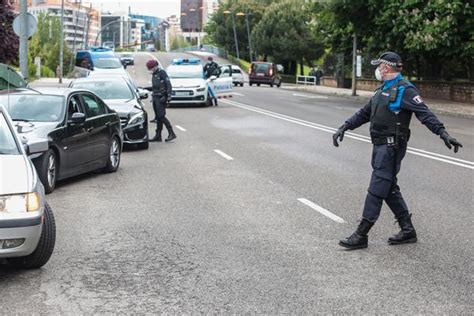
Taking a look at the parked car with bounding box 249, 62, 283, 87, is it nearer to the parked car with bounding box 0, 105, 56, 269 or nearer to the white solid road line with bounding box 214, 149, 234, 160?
the white solid road line with bounding box 214, 149, 234, 160

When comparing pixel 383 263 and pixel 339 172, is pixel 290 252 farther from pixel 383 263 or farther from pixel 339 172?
pixel 339 172

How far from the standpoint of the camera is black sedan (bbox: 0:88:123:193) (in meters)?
10.7

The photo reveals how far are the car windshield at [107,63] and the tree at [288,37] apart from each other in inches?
1166

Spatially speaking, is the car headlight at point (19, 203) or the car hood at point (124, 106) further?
the car hood at point (124, 106)

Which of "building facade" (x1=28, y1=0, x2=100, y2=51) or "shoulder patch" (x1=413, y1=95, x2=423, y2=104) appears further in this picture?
"building facade" (x1=28, y1=0, x2=100, y2=51)

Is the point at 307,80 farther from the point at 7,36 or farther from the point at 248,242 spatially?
the point at 248,242

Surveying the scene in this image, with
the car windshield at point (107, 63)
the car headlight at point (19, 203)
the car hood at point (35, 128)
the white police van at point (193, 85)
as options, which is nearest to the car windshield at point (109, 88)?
the car hood at point (35, 128)

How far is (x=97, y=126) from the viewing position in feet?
40.4

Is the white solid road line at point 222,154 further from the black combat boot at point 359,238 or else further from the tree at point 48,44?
the tree at point 48,44

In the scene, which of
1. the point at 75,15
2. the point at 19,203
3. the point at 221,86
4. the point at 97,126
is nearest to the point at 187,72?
the point at 221,86

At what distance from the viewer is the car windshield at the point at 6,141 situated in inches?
265

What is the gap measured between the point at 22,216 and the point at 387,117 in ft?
10.9

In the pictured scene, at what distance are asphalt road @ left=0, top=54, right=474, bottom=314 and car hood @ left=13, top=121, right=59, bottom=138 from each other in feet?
2.67

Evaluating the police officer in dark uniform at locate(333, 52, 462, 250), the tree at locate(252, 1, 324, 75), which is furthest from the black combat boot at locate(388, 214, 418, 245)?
the tree at locate(252, 1, 324, 75)
